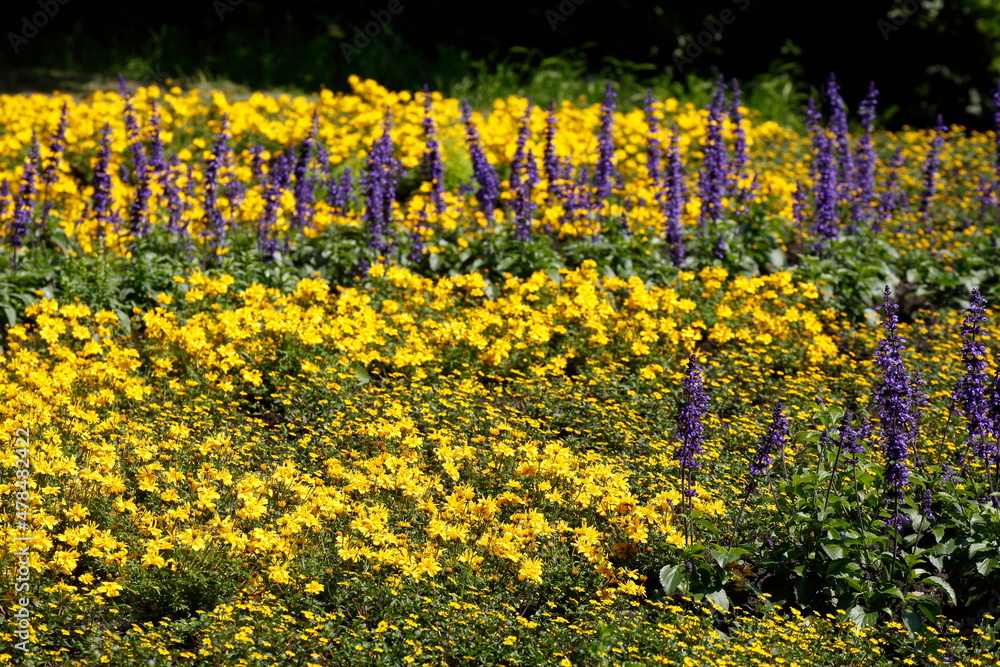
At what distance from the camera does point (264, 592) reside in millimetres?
4625

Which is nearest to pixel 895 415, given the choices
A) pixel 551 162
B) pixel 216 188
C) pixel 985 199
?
pixel 551 162

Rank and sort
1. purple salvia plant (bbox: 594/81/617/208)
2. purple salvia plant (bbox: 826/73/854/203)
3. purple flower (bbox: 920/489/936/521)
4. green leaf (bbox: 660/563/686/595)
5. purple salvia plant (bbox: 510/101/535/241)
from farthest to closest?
1. purple salvia plant (bbox: 826/73/854/203)
2. purple salvia plant (bbox: 594/81/617/208)
3. purple salvia plant (bbox: 510/101/535/241)
4. purple flower (bbox: 920/489/936/521)
5. green leaf (bbox: 660/563/686/595)

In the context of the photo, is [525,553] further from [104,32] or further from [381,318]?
[104,32]

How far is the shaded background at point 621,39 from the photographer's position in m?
16.3

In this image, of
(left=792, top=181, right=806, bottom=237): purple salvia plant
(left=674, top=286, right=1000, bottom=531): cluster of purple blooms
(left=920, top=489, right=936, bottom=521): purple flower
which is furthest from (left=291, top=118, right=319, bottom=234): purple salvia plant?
(left=920, top=489, right=936, bottom=521): purple flower

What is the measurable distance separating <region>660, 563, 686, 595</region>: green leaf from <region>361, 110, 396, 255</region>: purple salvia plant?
4611 millimetres

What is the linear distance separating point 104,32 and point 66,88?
148 inches

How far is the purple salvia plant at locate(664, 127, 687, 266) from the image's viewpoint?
30.2ft

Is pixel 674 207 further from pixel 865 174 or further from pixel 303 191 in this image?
pixel 303 191

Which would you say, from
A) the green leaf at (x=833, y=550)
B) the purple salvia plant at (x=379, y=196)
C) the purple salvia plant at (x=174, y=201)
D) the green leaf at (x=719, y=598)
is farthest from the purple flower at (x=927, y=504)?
the purple salvia plant at (x=174, y=201)

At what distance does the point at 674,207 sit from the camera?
9.33m

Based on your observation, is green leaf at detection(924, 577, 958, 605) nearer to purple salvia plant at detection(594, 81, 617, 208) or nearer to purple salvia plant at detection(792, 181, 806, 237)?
purple salvia plant at detection(594, 81, 617, 208)

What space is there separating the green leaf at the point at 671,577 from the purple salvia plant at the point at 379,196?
461 cm

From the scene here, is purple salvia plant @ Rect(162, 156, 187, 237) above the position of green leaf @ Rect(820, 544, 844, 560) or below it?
above
